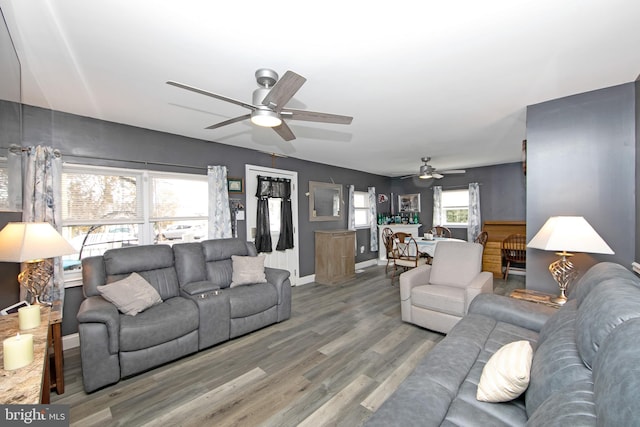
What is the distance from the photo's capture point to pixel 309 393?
2043 millimetres

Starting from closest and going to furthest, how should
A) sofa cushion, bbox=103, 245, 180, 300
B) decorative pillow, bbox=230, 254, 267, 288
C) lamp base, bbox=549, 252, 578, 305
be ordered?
Answer: lamp base, bbox=549, 252, 578, 305 < sofa cushion, bbox=103, 245, 180, 300 < decorative pillow, bbox=230, 254, 267, 288

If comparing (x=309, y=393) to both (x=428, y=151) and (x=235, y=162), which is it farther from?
(x=428, y=151)

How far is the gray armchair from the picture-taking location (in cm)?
282

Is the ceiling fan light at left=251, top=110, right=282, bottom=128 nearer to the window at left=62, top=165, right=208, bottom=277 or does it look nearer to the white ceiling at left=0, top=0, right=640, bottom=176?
the white ceiling at left=0, top=0, right=640, bottom=176

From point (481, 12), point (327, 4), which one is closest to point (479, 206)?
point (481, 12)

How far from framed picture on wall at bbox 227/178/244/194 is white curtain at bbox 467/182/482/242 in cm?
535

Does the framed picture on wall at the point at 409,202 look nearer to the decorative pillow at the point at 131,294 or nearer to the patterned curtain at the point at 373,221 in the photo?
the patterned curtain at the point at 373,221

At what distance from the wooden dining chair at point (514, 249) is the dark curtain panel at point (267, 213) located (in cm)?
424

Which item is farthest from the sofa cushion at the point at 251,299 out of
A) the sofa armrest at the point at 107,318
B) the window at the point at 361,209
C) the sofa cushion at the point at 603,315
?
the window at the point at 361,209

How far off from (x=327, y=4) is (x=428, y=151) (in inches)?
151

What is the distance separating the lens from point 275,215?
4809mm

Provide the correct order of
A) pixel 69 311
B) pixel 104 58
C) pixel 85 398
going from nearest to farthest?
pixel 104 58 → pixel 85 398 → pixel 69 311

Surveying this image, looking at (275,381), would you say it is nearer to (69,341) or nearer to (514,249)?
(69,341)

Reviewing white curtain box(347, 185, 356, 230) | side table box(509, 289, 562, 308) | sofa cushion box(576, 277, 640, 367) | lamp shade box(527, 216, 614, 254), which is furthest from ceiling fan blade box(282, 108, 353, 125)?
white curtain box(347, 185, 356, 230)
